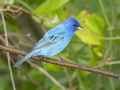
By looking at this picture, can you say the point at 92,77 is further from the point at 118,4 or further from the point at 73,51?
the point at 118,4

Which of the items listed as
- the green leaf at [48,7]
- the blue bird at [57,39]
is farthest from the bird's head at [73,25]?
the green leaf at [48,7]

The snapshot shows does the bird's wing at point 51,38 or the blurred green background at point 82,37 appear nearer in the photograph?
the bird's wing at point 51,38

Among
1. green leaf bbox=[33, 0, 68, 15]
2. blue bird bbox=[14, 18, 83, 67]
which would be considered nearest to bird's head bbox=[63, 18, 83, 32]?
blue bird bbox=[14, 18, 83, 67]

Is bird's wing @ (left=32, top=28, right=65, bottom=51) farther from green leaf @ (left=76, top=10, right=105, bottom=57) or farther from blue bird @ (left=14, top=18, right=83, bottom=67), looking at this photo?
green leaf @ (left=76, top=10, right=105, bottom=57)

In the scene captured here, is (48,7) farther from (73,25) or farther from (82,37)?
(82,37)

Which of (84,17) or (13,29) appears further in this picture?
(13,29)

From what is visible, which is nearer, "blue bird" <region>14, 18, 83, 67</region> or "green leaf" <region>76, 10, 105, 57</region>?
"blue bird" <region>14, 18, 83, 67</region>

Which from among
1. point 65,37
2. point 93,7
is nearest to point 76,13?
point 93,7

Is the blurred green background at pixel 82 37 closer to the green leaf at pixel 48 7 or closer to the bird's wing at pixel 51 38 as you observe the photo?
the green leaf at pixel 48 7
